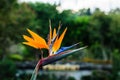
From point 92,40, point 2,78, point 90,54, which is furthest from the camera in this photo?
point 92,40

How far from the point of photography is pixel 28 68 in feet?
47.7

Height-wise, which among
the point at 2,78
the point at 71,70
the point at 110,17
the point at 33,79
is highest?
the point at 33,79

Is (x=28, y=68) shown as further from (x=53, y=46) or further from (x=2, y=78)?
(x=53, y=46)

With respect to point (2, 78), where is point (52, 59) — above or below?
above

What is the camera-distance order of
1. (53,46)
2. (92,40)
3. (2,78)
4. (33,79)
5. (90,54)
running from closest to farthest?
(33,79), (53,46), (2,78), (90,54), (92,40)

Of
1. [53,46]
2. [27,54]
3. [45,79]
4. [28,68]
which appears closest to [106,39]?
[27,54]

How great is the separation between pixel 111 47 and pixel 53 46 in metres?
24.3

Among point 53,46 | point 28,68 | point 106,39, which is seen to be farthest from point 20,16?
point 53,46

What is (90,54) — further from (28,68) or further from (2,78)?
(2,78)

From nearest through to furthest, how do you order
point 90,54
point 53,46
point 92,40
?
point 53,46 < point 90,54 < point 92,40

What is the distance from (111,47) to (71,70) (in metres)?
10.7

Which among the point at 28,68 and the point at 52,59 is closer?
the point at 52,59

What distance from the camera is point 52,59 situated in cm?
153

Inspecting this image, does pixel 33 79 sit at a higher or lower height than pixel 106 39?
higher
